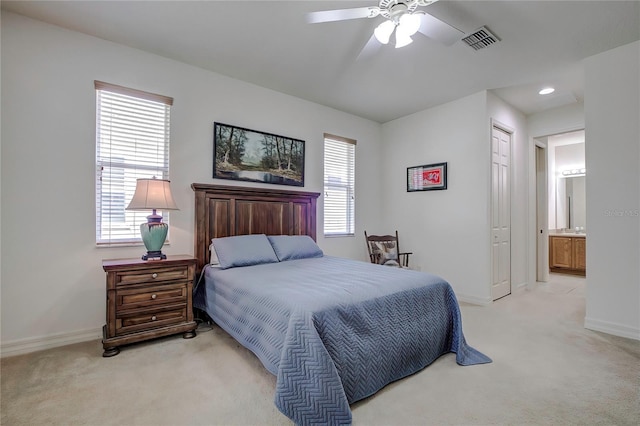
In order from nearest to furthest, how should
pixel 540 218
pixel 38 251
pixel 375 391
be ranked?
1. pixel 375 391
2. pixel 38 251
3. pixel 540 218

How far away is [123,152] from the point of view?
2.85 meters

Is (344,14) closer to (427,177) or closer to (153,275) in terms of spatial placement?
(153,275)

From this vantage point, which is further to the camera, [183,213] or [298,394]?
[183,213]

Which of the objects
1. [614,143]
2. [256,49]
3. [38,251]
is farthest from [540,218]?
[38,251]

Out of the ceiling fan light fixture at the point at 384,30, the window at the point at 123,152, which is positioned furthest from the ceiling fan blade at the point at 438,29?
the window at the point at 123,152

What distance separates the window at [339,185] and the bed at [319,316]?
1348mm

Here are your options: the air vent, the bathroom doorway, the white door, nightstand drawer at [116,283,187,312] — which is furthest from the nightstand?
the bathroom doorway

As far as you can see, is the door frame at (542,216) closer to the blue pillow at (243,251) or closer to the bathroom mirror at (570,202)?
the bathroom mirror at (570,202)

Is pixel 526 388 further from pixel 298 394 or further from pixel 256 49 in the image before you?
pixel 256 49

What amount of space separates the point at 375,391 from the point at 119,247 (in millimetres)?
2563

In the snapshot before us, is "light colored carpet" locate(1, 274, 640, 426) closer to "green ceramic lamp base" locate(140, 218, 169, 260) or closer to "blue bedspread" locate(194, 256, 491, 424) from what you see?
"blue bedspread" locate(194, 256, 491, 424)

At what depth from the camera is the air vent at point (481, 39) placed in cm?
257

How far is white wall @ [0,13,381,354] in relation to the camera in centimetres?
238

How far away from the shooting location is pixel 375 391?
5.92ft
